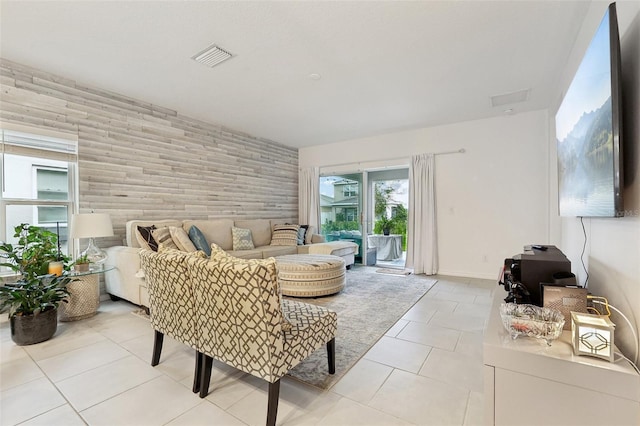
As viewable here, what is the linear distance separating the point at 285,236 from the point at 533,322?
172 inches

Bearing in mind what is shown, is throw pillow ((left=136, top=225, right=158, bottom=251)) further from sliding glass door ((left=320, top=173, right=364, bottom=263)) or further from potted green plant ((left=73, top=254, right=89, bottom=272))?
sliding glass door ((left=320, top=173, right=364, bottom=263))

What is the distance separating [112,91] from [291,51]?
8.24 ft

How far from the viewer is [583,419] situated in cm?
99

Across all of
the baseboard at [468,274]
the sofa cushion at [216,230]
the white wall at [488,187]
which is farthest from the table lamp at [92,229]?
the baseboard at [468,274]

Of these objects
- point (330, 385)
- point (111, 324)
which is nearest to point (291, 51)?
point (330, 385)

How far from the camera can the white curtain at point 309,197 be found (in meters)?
6.27

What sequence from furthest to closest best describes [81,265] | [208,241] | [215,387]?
[208,241], [81,265], [215,387]

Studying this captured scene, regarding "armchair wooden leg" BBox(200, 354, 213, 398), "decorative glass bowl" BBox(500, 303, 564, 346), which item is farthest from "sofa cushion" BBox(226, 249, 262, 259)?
"decorative glass bowl" BBox(500, 303, 564, 346)

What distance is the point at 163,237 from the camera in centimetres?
339

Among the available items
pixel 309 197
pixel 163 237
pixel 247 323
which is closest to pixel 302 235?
pixel 309 197

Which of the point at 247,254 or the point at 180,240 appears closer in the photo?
the point at 180,240

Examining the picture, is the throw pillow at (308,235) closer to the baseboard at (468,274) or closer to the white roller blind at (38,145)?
the baseboard at (468,274)

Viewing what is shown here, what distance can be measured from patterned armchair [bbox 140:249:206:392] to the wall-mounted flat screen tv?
204cm

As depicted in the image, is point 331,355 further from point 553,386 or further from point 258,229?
point 258,229
